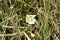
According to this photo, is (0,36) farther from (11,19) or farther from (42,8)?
(42,8)

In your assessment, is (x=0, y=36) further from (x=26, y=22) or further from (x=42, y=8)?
(x=42, y=8)

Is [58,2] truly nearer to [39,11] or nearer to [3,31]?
[39,11]

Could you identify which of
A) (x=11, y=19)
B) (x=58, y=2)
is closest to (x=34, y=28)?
(x=11, y=19)

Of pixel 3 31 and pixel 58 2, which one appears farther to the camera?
pixel 58 2

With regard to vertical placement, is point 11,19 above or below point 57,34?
above

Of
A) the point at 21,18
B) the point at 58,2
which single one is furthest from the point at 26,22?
the point at 58,2

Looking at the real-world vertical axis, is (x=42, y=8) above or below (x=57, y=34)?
above

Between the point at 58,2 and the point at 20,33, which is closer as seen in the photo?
the point at 20,33

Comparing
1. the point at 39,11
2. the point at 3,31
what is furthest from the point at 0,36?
the point at 39,11
